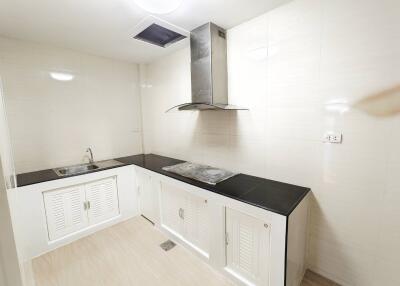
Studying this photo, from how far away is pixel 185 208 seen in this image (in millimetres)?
1879

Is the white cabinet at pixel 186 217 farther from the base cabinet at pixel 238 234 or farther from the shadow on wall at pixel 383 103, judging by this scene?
the shadow on wall at pixel 383 103

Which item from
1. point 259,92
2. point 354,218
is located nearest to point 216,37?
point 259,92

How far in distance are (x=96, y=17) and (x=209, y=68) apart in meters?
1.09

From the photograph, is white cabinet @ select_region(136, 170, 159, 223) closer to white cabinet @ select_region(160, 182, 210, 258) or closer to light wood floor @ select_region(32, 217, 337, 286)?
white cabinet @ select_region(160, 182, 210, 258)

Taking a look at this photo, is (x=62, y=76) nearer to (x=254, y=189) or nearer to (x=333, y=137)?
(x=254, y=189)

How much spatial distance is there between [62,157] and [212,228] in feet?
6.80

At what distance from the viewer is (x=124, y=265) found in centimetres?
172

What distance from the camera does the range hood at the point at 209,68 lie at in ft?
5.90

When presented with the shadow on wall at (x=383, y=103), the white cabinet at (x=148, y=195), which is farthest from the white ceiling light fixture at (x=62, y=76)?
the shadow on wall at (x=383, y=103)

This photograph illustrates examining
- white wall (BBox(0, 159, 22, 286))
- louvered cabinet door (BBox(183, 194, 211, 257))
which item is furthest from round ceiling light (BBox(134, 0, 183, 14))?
louvered cabinet door (BBox(183, 194, 211, 257))

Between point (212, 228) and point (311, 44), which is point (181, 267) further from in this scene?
point (311, 44)

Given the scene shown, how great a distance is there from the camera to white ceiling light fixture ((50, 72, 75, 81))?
2.26 m

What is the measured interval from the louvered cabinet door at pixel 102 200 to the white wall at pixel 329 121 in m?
1.56

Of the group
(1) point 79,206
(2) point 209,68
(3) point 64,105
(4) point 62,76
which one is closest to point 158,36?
(2) point 209,68
